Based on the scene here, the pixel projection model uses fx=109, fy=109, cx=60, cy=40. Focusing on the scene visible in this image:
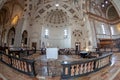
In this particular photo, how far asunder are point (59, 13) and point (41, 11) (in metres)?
4.13

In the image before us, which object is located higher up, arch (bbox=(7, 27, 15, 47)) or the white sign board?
arch (bbox=(7, 27, 15, 47))

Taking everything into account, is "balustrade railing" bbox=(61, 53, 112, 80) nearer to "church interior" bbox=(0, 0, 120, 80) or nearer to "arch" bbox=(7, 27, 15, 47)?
"church interior" bbox=(0, 0, 120, 80)

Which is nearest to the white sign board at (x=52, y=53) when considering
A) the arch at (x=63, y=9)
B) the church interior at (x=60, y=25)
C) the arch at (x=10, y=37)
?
the church interior at (x=60, y=25)

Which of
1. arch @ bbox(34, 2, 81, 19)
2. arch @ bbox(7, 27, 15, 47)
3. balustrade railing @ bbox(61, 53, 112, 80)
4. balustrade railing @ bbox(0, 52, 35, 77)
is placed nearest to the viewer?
balustrade railing @ bbox(61, 53, 112, 80)

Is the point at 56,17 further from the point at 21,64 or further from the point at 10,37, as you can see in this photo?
the point at 21,64

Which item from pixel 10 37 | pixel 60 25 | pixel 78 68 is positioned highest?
pixel 60 25

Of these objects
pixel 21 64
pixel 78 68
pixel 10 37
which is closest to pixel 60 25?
pixel 10 37

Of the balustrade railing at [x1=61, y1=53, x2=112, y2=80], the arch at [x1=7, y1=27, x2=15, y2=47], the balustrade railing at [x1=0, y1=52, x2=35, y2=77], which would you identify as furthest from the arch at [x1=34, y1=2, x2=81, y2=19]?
the balustrade railing at [x1=61, y1=53, x2=112, y2=80]

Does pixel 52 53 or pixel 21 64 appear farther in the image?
pixel 52 53

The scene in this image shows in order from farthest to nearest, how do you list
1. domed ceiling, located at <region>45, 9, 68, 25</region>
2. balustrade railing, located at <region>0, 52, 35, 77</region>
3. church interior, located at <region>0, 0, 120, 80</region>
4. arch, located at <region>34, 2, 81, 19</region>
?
domed ceiling, located at <region>45, 9, 68, 25</region>
arch, located at <region>34, 2, 81, 19</region>
church interior, located at <region>0, 0, 120, 80</region>
balustrade railing, located at <region>0, 52, 35, 77</region>

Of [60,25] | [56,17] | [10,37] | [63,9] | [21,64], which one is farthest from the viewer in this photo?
[60,25]

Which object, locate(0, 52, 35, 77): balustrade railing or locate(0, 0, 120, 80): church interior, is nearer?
locate(0, 52, 35, 77): balustrade railing

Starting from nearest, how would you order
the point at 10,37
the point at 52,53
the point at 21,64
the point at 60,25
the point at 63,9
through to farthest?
the point at 21,64 → the point at 52,53 → the point at 10,37 → the point at 63,9 → the point at 60,25

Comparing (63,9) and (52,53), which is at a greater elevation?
(63,9)
